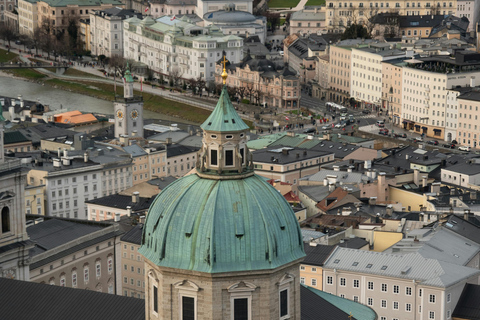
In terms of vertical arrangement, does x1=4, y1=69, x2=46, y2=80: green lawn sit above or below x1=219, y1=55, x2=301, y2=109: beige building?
below

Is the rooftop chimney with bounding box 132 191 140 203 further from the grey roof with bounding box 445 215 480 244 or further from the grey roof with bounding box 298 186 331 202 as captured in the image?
the grey roof with bounding box 445 215 480 244

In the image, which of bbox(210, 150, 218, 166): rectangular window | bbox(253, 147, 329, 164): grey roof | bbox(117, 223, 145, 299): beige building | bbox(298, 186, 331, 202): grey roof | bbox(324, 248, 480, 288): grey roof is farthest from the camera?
bbox(253, 147, 329, 164): grey roof

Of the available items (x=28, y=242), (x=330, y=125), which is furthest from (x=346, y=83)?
(x=28, y=242)

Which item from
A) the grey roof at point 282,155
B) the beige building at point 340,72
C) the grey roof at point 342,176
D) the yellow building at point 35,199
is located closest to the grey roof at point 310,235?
the grey roof at point 342,176

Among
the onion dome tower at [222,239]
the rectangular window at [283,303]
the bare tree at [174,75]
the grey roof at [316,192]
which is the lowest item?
the bare tree at [174,75]

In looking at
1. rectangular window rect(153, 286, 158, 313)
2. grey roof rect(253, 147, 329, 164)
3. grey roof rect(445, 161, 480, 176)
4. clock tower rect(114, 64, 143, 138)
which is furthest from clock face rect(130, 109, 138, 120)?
rectangular window rect(153, 286, 158, 313)

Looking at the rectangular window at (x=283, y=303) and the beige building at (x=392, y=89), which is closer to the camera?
the rectangular window at (x=283, y=303)

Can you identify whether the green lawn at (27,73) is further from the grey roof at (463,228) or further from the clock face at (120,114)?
the grey roof at (463,228)
